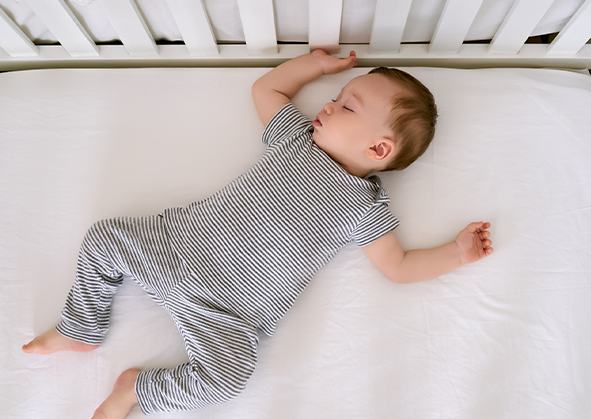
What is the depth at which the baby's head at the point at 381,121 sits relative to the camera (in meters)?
0.95

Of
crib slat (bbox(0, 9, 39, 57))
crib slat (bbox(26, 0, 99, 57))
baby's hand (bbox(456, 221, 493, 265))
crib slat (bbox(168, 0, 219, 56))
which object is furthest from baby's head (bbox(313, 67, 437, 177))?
crib slat (bbox(0, 9, 39, 57))

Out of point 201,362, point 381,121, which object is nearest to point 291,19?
point 381,121

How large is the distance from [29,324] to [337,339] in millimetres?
720

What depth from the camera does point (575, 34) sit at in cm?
106

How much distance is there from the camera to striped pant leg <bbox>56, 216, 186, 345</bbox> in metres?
0.93

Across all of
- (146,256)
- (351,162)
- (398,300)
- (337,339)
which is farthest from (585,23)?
(146,256)

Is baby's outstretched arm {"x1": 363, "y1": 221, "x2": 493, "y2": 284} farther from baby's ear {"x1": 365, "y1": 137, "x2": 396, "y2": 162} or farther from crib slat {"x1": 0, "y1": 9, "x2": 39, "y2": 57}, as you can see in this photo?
crib slat {"x1": 0, "y1": 9, "x2": 39, "y2": 57}

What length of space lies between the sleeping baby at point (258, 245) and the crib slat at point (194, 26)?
0.34 meters

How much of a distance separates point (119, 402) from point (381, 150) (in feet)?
2.64

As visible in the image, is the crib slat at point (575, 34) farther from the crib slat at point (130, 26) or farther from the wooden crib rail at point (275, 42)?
the crib slat at point (130, 26)

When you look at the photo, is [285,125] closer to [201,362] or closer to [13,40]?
[201,362]

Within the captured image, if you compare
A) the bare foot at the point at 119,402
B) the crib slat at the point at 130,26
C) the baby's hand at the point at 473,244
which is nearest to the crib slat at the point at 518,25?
the baby's hand at the point at 473,244

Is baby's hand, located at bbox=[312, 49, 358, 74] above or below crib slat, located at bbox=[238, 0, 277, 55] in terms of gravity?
below

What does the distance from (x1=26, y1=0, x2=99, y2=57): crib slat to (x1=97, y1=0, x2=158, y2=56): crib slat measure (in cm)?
9
